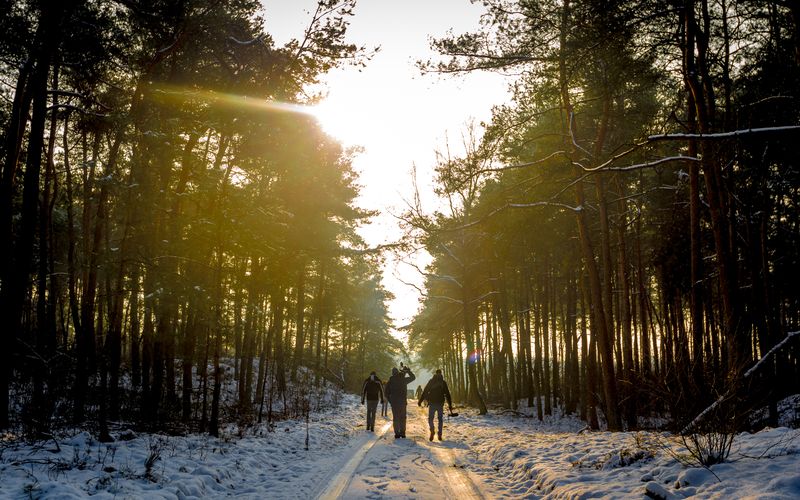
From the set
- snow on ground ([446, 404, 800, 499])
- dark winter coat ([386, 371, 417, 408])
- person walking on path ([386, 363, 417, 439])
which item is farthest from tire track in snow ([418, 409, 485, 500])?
dark winter coat ([386, 371, 417, 408])

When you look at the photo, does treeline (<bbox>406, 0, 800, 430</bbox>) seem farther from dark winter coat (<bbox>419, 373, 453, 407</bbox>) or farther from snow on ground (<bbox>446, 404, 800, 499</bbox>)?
dark winter coat (<bbox>419, 373, 453, 407</bbox>)

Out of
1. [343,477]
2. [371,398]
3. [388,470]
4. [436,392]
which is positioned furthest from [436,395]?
[343,477]

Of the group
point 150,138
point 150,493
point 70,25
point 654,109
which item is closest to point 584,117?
point 654,109

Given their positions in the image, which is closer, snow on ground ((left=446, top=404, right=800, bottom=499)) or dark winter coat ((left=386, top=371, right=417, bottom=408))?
snow on ground ((left=446, top=404, right=800, bottom=499))

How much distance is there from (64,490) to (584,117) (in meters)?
17.9

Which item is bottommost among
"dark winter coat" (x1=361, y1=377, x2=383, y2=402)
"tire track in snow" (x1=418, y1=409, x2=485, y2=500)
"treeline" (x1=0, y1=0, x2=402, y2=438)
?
"tire track in snow" (x1=418, y1=409, x2=485, y2=500)

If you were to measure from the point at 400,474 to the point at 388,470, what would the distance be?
47 centimetres

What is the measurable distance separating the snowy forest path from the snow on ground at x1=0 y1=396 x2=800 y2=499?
0.02 metres

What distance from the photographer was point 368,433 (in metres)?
15.8

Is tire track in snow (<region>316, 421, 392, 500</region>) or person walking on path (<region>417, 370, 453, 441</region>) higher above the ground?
person walking on path (<region>417, 370, 453, 441</region>)

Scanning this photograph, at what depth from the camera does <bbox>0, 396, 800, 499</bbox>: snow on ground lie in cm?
539

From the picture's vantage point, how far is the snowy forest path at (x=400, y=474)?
6863mm

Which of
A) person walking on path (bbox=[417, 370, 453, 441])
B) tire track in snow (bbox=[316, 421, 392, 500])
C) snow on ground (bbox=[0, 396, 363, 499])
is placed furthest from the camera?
person walking on path (bbox=[417, 370, 453, 441])

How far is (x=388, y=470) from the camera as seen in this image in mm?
8656
